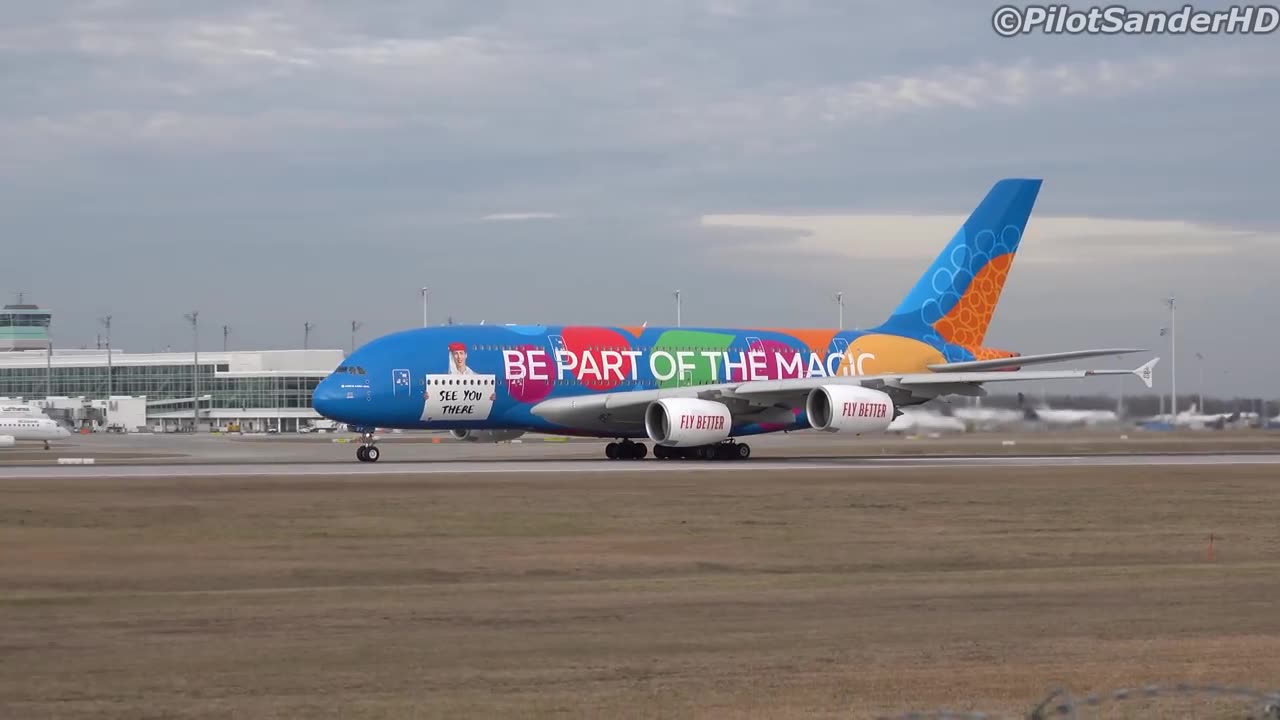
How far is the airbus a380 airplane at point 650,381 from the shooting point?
47.6m

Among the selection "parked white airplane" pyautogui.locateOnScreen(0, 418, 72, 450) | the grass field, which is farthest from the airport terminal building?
the grass field

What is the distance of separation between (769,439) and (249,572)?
5755 centimetres

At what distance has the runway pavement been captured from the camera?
40281 millimetres

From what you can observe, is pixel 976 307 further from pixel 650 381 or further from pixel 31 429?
pixel 31 429

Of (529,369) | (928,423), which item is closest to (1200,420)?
(928,423)

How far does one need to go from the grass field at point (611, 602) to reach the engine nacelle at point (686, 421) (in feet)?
48.2

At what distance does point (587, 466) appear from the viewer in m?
44.6

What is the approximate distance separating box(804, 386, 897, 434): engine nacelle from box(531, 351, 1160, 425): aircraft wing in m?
0.50

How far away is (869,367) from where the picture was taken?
2184 inches

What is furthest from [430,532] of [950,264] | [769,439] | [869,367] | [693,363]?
[769,439]

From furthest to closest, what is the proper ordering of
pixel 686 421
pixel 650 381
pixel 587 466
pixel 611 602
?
pixel 650 381 < pixel 686 421 < pixel 587 466 < pixel 611 602

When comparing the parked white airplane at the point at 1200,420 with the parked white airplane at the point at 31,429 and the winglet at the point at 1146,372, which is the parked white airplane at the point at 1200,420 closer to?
the winglet at the point at 1146,372

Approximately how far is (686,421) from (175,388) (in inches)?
5113

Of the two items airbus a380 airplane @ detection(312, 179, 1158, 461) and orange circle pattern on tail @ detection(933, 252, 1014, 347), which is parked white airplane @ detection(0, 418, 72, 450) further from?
orange circle pattern on tail @ detection(933, 252, 1014, 347)
